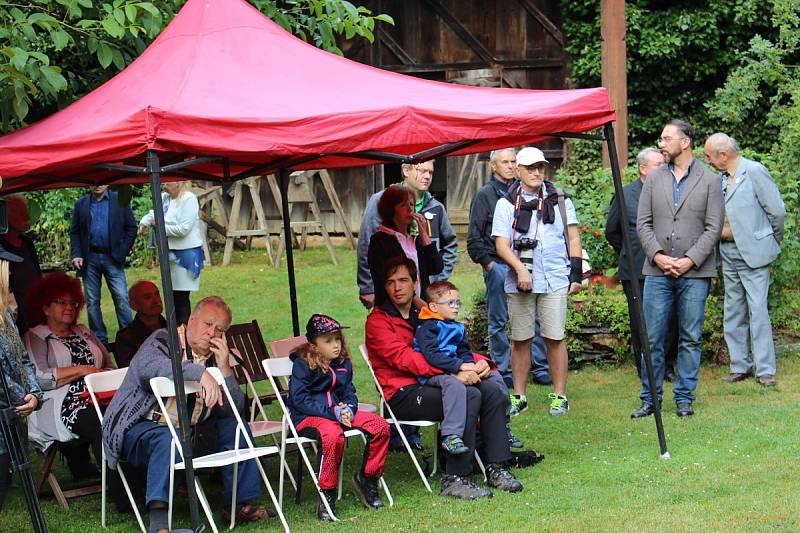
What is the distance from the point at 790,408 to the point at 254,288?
27.1ft

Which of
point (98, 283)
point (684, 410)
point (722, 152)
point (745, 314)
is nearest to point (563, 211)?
point (722, 152)

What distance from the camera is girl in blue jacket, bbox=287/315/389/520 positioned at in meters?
6.39

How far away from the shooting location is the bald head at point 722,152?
29.9ft

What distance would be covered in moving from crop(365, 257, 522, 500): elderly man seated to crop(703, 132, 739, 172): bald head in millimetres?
3227

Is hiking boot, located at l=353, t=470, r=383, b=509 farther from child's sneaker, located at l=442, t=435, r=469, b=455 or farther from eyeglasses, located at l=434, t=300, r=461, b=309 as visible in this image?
eyeglasses, located at l=434, t=300, r=461, b=309

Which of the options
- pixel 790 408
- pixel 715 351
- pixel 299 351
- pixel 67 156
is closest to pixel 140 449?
pixel 299 351

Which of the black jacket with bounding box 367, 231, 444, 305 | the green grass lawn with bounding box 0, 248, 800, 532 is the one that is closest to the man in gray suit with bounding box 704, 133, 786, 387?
the green grass lawn with bounding box 0, 248, 800, 532

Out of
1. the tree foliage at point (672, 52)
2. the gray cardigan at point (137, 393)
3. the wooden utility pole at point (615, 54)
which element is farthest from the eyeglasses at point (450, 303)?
the tree foliage at point (672, 52)

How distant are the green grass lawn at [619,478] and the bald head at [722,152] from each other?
1.80 m

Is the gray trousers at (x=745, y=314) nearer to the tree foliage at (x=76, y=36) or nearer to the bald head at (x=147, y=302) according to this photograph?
the tree foliage at (x=76, y=36)

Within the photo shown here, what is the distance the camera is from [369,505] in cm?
650

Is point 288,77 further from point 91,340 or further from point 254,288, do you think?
point 254,288

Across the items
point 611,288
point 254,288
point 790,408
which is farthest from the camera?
point 254,288

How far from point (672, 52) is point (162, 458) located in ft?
40.5
